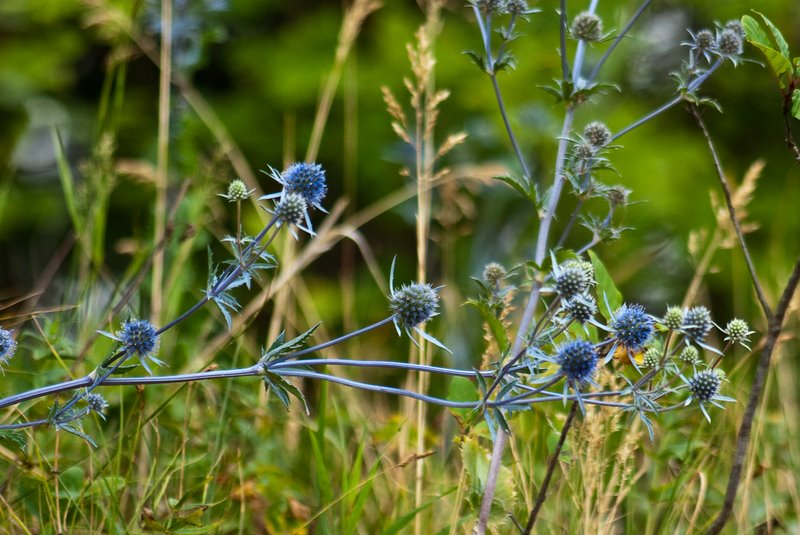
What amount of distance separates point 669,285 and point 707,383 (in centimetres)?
516

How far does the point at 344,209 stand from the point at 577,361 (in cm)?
380

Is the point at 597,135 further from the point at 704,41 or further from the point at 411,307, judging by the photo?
the point at 411,307

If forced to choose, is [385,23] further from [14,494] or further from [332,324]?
[14,494]

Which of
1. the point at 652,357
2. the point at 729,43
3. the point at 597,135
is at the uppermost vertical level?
the point at 729,43

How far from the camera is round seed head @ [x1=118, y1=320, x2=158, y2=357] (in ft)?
4.36

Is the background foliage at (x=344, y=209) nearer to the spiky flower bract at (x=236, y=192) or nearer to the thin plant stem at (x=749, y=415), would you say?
the thin plant stem at (x=749, y=415)

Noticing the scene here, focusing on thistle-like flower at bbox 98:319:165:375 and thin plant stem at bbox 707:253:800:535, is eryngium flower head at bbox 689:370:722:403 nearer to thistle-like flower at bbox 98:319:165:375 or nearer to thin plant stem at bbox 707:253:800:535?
thin plant stem at bbox 707:253:800:535

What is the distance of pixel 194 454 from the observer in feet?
6.89

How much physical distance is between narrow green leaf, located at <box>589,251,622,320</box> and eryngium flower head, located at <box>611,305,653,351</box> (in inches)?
7.0

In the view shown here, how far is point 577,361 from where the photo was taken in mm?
1299

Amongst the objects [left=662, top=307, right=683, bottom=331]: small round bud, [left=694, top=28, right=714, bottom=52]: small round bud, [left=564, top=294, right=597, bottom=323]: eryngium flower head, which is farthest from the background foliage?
[left=694, top=28, right=714, bottom=52]: small round bud

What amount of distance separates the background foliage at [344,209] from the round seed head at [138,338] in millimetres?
394

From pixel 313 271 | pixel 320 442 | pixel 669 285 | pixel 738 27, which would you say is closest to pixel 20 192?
pixel 313 271

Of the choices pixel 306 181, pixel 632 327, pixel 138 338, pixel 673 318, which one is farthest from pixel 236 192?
pixel 673 318
